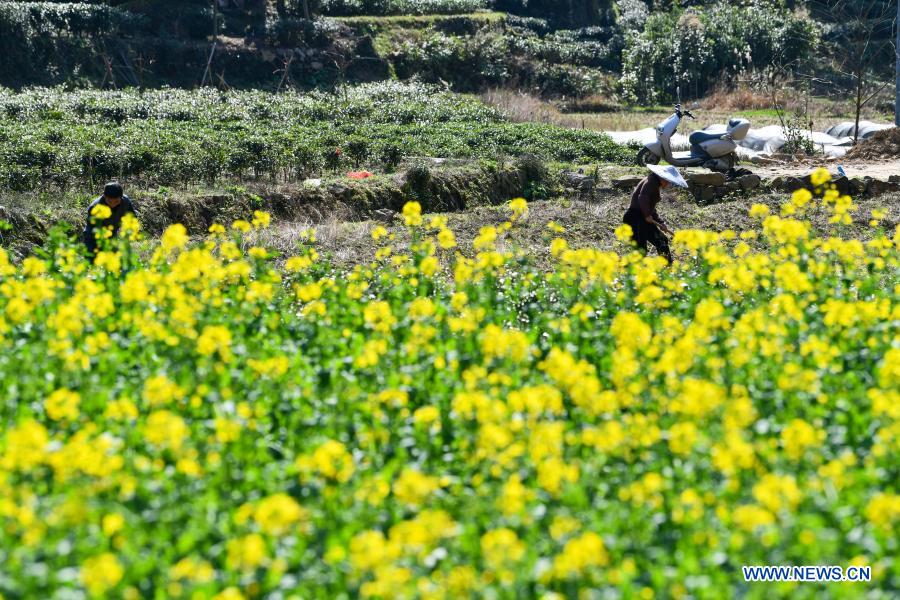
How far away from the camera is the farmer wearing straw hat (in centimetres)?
840

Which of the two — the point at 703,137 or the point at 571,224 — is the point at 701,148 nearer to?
the point at 703,137

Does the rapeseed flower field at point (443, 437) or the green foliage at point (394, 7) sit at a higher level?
the green foliage at point (394, 7)

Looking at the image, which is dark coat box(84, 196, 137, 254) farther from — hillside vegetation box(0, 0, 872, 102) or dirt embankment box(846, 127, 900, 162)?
hillside vegetation box(0, 0, 872, 102)

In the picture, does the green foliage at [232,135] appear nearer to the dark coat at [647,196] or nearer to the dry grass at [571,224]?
the dry grass at [571,224]

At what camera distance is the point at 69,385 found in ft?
Answer: 15.8

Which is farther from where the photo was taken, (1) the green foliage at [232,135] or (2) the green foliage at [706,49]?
(2) the green foliage at [706,49]

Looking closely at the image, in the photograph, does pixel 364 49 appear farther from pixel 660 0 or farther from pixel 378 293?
pixel 378 293

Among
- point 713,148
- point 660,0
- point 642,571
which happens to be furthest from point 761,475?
point 660,0

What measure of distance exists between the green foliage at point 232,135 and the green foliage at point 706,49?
10091 millimetres

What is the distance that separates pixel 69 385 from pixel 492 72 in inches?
1070

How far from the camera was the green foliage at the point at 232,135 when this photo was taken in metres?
12.2

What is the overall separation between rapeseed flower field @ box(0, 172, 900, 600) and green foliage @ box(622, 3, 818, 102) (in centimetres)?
2565

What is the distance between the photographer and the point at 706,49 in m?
31.2

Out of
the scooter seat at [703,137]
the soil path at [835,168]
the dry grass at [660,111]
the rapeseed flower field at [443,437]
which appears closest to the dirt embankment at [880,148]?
the soil path at [835,168]
